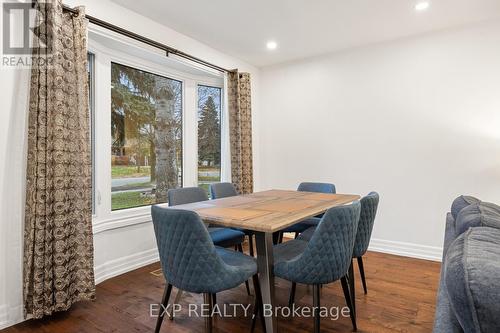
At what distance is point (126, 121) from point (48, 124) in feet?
3.90

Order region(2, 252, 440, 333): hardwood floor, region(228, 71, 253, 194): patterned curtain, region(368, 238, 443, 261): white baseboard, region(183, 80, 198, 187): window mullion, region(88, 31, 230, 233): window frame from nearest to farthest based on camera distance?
region(2, 252, 440, 333): hardwood floor → region(88, 31, 230, 233): window frame → region(368, 238, 443, 261): white baseboard → region(183, 80, 198, 187): window mullion → region(228, 71, 253, 194): patterned curtain

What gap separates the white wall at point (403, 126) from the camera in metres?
3.21

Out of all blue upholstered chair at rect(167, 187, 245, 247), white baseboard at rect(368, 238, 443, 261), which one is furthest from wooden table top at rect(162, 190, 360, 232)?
white baseboard at rect(368, 238, 443, 261)

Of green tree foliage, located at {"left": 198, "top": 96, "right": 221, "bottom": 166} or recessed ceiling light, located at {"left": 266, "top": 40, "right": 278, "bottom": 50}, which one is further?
green tree foliage, located at {"left": 198, "top": 96, "right": 221, "bottom": 166}

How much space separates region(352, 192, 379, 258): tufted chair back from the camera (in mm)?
2035

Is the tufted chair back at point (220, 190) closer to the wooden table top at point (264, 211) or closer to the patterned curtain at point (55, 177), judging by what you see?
the wooden table top at point (264, 211)

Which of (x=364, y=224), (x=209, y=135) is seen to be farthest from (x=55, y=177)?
(x=209, y=135)

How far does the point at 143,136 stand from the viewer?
3.47m

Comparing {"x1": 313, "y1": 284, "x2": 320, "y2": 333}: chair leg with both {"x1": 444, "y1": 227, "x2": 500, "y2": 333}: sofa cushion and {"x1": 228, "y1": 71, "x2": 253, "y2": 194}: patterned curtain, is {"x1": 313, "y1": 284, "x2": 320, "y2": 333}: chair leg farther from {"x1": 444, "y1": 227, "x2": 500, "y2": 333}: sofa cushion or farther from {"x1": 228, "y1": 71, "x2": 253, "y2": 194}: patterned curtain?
{"x1": 228, "y1": 71, "x2": 253, "y2": 194}: patterned curtain

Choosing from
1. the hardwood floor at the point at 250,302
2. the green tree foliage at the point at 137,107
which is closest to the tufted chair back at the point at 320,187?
the hardwood floor at the point at 250,302

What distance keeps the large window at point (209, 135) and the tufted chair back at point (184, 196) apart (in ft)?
4.13

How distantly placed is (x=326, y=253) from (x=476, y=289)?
3.52ft

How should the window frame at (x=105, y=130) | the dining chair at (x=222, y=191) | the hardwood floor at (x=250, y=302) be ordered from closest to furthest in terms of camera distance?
the hardwood floor at (x=250, y=302) < the window frame at (x=105, y=130) < the dining chair at (x=222, y=191)

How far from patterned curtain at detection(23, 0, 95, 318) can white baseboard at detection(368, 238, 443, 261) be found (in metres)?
3.21
